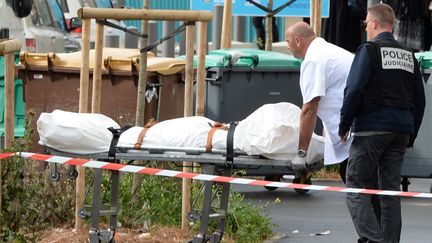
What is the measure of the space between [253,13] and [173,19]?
256 inches

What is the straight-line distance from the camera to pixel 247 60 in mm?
13141

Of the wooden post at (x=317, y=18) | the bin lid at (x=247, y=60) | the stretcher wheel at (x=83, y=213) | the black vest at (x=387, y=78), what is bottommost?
the stretcher wheel at (x=83, y=213)

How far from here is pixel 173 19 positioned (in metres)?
9.66

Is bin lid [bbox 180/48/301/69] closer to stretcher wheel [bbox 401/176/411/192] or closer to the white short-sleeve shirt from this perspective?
stretcher wheel [bbox 401/176/411/192]

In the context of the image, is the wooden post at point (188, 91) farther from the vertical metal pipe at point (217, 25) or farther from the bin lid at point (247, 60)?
the vertical metal pipe at point (217, 25)

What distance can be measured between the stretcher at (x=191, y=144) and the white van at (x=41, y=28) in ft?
Result: 29.1

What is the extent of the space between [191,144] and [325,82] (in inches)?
40.5

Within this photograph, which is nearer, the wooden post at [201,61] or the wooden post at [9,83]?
the wooden post at [9,83]

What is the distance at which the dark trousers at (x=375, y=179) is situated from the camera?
8922 mm

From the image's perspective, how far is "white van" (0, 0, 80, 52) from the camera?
61.1 feet

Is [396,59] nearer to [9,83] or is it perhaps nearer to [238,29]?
[9,83]

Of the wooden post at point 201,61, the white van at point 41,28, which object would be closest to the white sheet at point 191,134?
the wooden post at point 201,61

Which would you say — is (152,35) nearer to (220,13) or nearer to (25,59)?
(220,13)

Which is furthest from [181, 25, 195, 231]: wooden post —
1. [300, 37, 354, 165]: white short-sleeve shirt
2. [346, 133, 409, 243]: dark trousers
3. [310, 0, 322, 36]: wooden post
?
[310, 0, 322, 36]: wooden post
